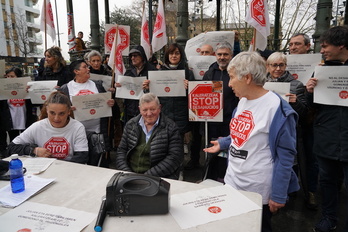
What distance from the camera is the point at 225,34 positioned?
489 cm

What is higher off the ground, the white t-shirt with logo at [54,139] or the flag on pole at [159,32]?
the flag on pole at [159,32]

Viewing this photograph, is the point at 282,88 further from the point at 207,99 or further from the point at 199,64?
the point at 199,64

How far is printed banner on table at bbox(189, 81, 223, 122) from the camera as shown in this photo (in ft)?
11.2

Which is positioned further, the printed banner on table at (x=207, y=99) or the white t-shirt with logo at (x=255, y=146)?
the printed banner on table at (x=207, y=99)

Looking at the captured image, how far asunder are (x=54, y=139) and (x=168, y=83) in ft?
5.99

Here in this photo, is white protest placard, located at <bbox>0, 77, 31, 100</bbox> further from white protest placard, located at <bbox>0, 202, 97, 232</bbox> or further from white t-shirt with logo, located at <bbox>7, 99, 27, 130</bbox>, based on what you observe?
white protest placard, located at <bbox>0, 202, 97, 232</bbox>

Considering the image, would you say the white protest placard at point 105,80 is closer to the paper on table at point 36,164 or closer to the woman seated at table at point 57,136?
the woman seated at table at point 57,136

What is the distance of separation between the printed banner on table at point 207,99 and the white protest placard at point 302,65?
43.2 inches

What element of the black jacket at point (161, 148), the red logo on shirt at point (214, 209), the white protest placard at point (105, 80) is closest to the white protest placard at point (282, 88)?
the black jacket at point (161, 148)

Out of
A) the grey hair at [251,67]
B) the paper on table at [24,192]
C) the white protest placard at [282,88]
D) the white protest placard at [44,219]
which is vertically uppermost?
the grey hair at [251,67]

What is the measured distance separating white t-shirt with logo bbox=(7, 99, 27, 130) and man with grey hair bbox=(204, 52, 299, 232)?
167 inches

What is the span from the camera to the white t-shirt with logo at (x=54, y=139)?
111 inches

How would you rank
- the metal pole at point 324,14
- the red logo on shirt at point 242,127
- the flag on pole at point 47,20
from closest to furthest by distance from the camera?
the red logo on shirt at point 242,127, the flag on pole at point 47,20, the metal pole at point 324,14

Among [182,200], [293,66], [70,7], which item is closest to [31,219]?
[182,200]
